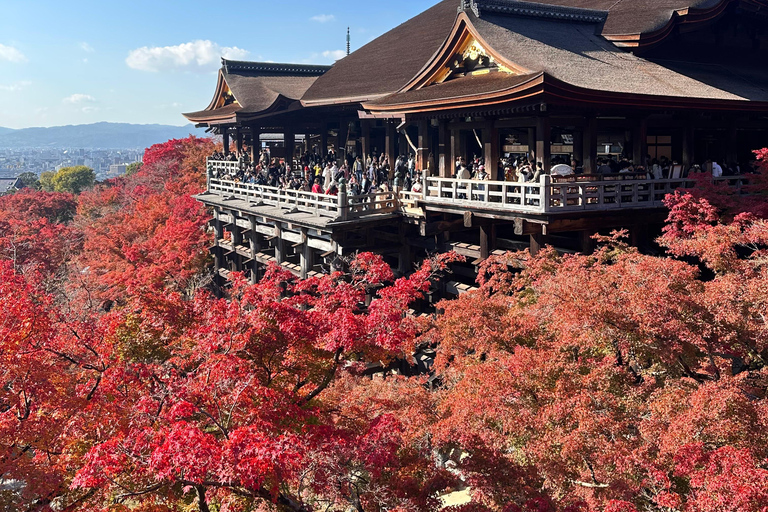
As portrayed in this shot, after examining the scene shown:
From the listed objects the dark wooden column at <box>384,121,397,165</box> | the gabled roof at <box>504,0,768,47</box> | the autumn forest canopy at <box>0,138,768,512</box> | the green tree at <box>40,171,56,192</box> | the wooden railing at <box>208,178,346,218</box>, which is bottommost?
the autumn forest canopy at <box>0,138,768,512</box>

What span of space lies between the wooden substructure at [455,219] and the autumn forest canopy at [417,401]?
1.79 m

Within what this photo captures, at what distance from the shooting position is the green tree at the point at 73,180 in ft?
224

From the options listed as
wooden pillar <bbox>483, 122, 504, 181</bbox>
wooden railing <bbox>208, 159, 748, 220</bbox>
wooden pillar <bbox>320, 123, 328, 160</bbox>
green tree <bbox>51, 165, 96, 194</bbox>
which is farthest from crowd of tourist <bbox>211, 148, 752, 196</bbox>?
green tree <bbox>51, 165, 96, 194</bbox>

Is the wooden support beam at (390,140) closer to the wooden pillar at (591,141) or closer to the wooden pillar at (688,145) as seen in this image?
the wooden pillar at (591,141)

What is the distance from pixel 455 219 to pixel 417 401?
8.05 metres

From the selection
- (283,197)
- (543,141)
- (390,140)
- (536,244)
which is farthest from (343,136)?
(536,244)

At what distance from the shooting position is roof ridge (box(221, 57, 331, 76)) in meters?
32.6

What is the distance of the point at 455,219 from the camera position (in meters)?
17.9

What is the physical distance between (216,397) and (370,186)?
12151 millimetres

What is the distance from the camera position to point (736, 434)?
720 cm

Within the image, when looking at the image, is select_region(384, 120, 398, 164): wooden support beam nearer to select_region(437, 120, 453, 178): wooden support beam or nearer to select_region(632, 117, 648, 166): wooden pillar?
select_region(437, 120, 453, 178): wooden support beam

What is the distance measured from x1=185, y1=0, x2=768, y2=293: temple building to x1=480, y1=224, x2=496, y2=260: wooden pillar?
32 mm

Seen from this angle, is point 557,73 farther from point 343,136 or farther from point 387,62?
point 343,136

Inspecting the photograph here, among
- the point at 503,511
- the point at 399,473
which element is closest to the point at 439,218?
the point at 399,473
